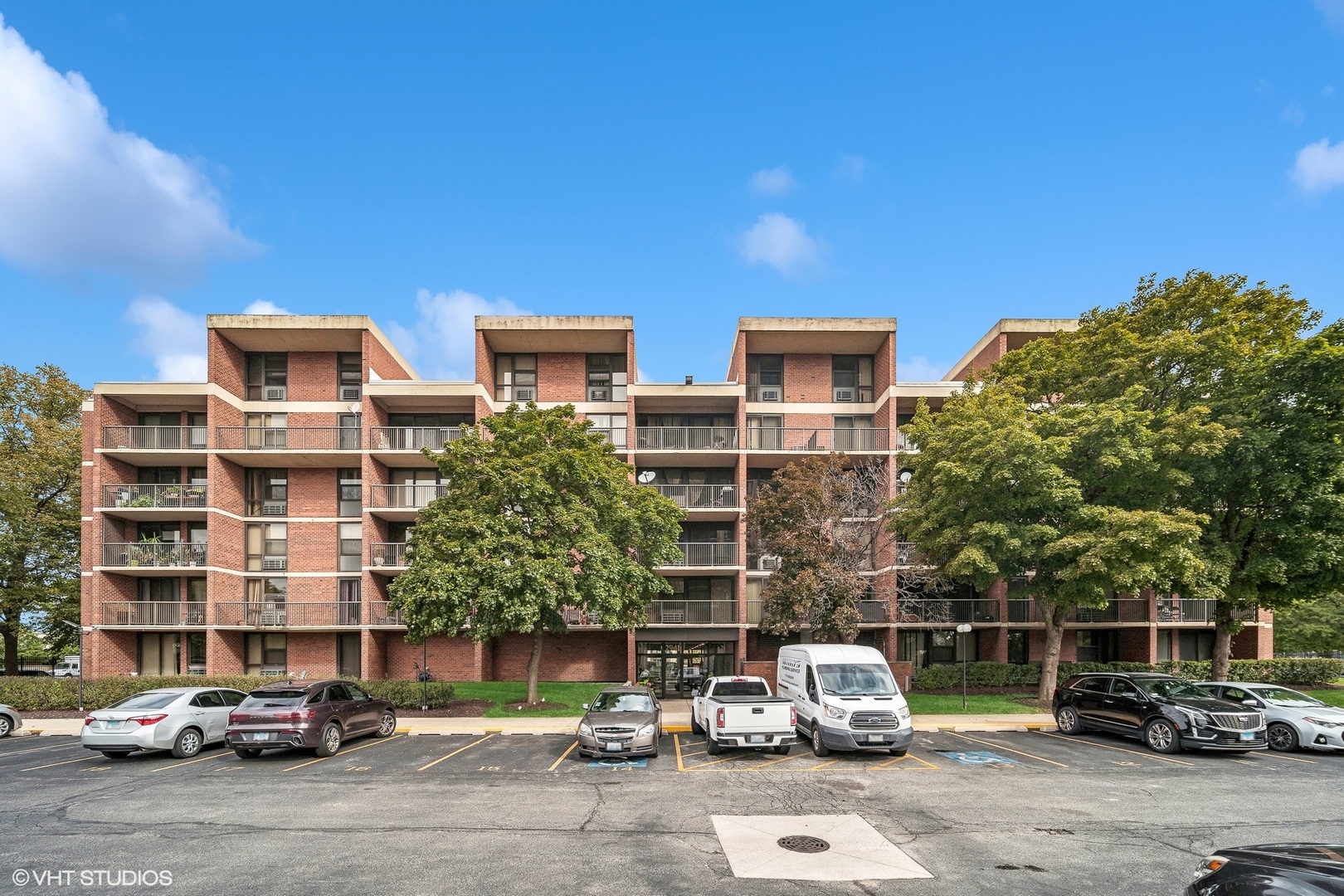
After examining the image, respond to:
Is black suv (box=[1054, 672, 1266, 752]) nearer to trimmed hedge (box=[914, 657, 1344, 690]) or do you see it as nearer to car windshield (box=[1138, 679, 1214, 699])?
car windshield (box=[1138, 679, 1214, 699])

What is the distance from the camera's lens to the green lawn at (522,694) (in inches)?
923

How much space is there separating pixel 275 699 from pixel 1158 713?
19685 millimetres

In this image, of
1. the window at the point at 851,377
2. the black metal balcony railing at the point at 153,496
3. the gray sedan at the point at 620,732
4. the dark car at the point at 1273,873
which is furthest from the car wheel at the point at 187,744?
the window at the point at 851,377

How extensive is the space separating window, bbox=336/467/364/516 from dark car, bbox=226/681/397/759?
1458cm

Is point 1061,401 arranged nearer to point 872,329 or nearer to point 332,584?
point 872,329

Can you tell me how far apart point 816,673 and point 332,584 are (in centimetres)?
2205

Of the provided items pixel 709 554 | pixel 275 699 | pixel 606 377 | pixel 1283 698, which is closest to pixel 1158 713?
pixel 1283 698

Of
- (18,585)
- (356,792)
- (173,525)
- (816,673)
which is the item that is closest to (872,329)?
(816,673)

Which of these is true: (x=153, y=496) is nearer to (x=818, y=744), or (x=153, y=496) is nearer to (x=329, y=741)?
(x=329, y=741)

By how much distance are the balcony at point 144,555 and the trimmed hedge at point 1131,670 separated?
29204 millimetres

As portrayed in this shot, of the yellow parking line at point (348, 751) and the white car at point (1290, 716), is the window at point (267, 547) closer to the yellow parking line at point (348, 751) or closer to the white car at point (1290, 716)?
the yellow parking line at point (348, 751)

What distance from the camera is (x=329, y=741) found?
16.2 m

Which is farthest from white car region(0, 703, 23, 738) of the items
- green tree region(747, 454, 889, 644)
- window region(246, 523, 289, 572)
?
green tree region(747, 454, 889, 644)

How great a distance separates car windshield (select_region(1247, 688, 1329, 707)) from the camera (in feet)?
57.5
